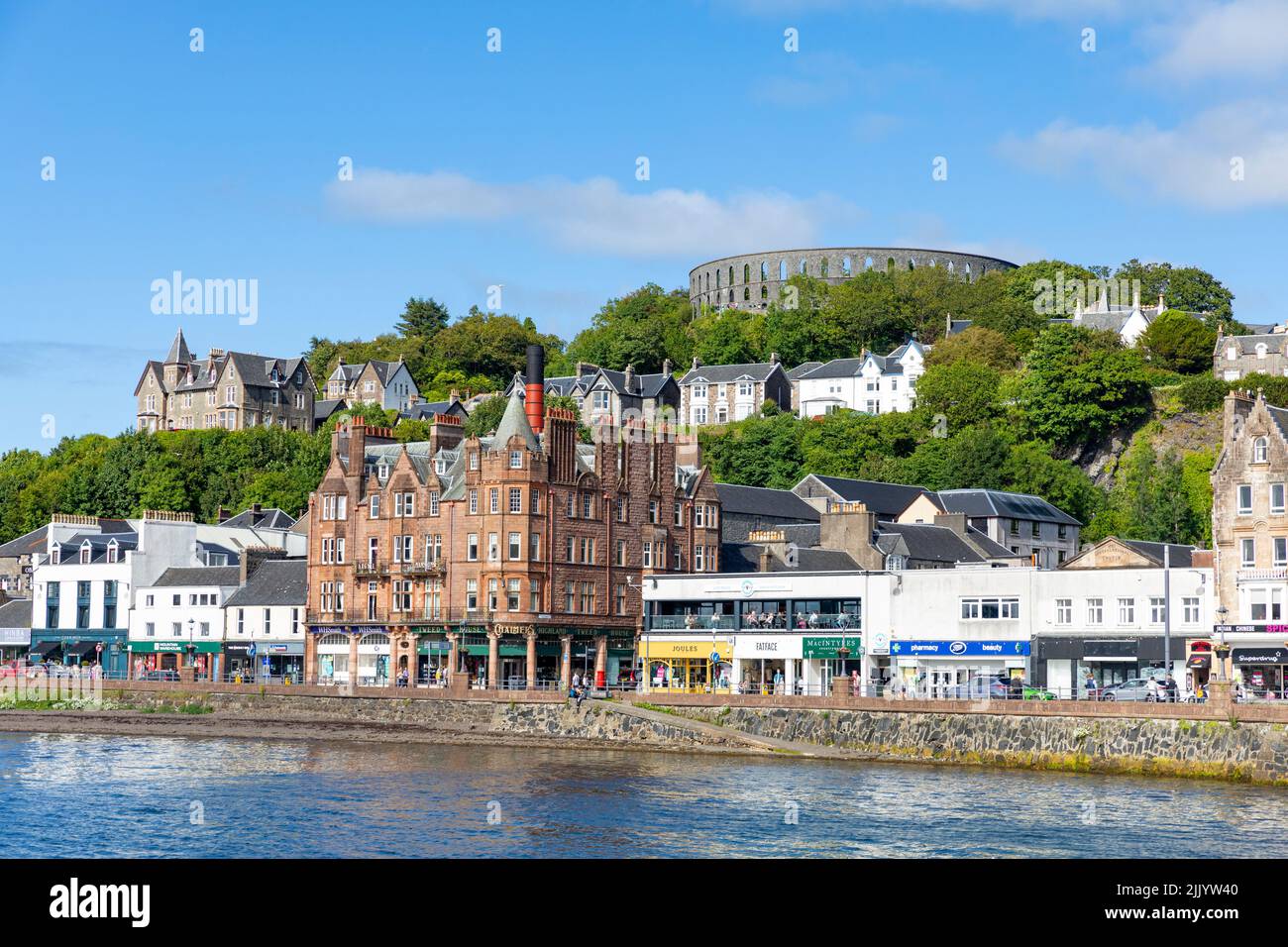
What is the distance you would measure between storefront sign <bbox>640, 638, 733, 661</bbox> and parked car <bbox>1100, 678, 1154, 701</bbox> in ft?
70.3

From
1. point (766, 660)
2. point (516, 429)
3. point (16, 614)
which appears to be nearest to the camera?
point (766, 660)

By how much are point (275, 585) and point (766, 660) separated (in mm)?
33405

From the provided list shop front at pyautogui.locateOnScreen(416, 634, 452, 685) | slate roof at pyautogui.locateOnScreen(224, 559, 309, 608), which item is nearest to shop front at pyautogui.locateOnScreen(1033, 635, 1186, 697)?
shop front at pyautogui.locateOnScreen(416, 634, 452, 685)

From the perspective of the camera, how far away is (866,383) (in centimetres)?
15300

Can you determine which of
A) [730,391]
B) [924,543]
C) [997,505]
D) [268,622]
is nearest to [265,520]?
[268,622]

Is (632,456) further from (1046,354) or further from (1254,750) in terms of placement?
(1046,354)

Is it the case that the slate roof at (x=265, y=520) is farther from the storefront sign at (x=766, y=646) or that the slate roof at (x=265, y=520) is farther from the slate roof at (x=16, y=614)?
the storefront sign at (x=766, y=646)

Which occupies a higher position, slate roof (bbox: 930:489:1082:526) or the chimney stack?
the chimney stack

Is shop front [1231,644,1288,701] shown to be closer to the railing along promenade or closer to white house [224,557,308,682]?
the railing along promenade

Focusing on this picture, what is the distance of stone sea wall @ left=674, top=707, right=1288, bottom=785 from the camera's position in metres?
54.8

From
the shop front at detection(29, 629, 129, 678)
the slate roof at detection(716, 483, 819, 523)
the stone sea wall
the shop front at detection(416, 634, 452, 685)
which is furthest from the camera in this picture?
the shop front at detection(29, 629, 129, 678)

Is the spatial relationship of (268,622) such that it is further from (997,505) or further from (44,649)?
(997,505)

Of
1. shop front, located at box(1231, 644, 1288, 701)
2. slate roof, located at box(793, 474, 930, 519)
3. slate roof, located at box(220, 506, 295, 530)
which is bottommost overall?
shop front, located at box(1231, 644, 1288, 701)
